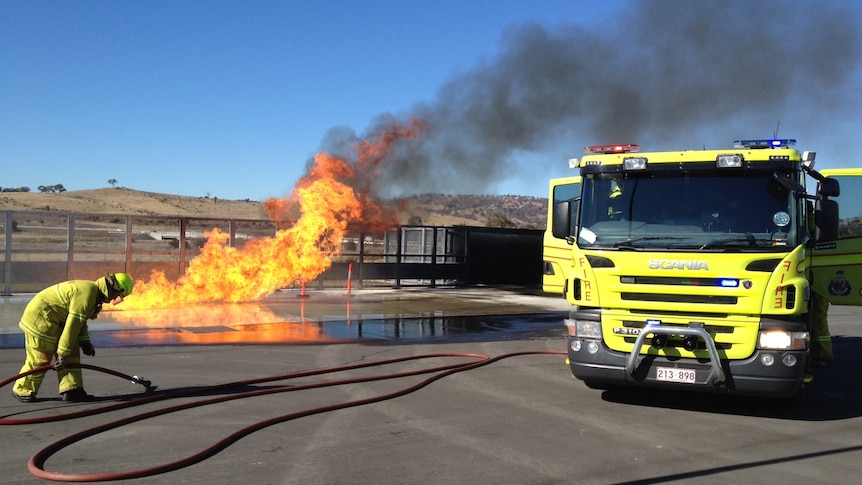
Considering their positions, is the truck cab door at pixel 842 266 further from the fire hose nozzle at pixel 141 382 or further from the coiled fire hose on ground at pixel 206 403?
the fire hose nozzle at pixel 141 382

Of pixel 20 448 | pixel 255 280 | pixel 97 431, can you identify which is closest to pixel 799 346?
pixel 97 431

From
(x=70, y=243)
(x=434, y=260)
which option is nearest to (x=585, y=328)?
(x=70, y=243)

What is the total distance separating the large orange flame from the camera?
57.4 feet

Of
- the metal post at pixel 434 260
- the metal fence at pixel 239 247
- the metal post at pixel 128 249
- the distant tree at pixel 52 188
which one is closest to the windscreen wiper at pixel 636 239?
the metal fence at pixel 239 247

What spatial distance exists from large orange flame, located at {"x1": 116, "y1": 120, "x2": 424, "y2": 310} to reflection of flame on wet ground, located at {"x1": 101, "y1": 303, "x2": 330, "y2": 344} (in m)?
1.00

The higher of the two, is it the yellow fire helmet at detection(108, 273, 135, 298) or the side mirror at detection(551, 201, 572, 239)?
the side mirror at detection(551, 201, 572, 239)

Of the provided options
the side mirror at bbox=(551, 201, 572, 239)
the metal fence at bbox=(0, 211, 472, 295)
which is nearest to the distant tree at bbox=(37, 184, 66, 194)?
the metal fence at bbox=(0, 211, 472, 295)

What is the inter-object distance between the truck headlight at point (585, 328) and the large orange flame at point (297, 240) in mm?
11678

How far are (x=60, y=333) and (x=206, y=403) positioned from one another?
1.71 meters

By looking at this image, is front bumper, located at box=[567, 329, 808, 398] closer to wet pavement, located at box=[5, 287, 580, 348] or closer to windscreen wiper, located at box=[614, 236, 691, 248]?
windscreen wiper, located at box=[614, 236, 691, 248]

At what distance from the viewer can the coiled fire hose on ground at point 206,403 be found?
202 inches

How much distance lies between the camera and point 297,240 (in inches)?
A: 741

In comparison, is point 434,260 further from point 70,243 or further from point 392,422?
point 392,422

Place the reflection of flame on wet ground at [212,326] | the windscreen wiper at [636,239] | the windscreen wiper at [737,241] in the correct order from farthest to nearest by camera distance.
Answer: the reflection of flame on wet ground at [212,326] < the windscreen wiper at [636,239] < the windscreen wiper at [737,241]
